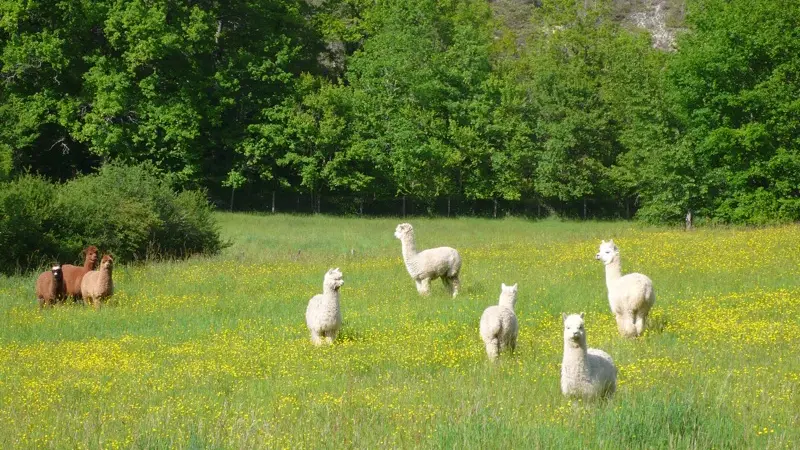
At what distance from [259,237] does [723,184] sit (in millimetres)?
27466

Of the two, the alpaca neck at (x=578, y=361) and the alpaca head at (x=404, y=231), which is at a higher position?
the alpaca head at (x=404, y=231)

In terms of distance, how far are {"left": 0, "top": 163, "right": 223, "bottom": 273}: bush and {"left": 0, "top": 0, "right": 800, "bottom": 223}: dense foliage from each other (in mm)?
5529

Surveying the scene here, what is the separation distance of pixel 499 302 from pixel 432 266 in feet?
16.1

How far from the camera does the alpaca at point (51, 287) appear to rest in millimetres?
19484

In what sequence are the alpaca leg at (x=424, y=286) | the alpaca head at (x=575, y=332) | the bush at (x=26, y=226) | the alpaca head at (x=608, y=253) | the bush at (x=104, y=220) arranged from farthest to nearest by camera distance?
1. the bush at (x=104, y=220)
2. the bush at (x=26, y=226)
3. the alpaca leg at (x=424, y=286)
4. the alpaca head at (x=608, y=253)
5. the alpaca head at (x=575, y=332)

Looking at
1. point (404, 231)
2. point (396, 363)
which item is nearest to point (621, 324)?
point (396, 363)

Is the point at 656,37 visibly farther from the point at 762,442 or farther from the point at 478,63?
the point at 762,442

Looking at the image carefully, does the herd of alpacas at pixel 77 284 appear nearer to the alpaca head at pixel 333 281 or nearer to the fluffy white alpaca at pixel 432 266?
the fluffy white alpaca at pixel 432 266

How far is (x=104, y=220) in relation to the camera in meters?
27.4

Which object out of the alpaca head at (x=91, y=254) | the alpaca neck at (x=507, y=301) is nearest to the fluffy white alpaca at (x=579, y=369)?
the alpaca neck at (x=507, y=301)

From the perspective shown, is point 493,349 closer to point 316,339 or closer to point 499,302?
point 499,302

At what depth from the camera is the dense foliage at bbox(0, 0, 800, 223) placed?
46031mm

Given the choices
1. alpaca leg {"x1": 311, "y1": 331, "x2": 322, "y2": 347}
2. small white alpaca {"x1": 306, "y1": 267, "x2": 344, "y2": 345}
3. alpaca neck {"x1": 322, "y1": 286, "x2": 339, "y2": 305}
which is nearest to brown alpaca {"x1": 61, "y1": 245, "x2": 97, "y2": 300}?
small white alpaca {"x1": 306, "y1": 267, "x2": 344, "y2": 345}

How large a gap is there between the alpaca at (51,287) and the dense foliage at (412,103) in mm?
13761
